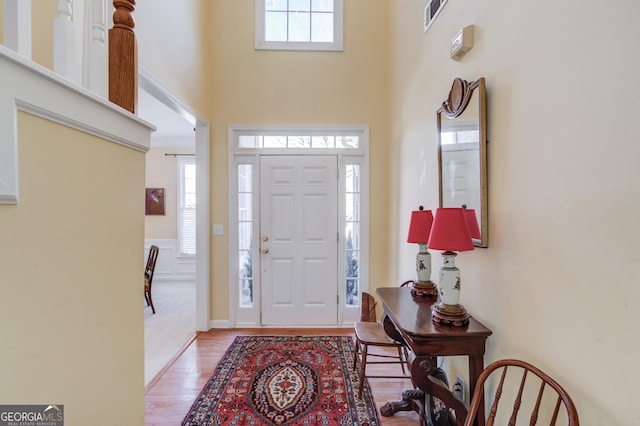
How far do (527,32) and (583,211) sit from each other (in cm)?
78

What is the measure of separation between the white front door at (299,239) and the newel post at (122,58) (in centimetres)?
220

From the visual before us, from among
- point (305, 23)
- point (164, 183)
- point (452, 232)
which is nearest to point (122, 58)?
point (452, 232)

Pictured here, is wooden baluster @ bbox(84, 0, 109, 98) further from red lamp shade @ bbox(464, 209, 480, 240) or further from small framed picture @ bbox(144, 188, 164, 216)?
small framed picture @ bbox(144, 188, 164, 216)

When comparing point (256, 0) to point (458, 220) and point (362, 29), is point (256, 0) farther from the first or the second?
point (458, 220)

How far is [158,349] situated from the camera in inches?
110

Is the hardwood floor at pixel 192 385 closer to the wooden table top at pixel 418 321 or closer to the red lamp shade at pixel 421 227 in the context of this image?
the wooden table top at pixel 418 321

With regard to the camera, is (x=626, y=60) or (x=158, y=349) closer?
(x=626, y=60)

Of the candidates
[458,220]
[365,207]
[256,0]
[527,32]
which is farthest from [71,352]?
[256,0]

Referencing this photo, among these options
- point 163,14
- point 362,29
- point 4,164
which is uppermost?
point 362,29

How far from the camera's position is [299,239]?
3.23 metres

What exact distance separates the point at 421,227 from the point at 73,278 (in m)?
1.71

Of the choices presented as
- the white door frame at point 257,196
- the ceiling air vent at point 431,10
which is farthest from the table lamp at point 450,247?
the white door frame at point 257,196

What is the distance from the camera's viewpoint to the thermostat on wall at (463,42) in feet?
5.01

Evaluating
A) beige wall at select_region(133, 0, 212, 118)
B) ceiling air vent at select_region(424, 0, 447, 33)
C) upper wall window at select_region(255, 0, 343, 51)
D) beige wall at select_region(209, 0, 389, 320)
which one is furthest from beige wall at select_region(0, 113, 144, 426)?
upper wall window at select_region(255, 0, 343, 51)
